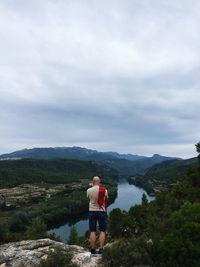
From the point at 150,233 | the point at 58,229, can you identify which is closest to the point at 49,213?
the point at 58,229

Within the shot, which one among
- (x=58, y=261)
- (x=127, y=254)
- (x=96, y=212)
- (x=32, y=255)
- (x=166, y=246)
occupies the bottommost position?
(x=32, y=255)

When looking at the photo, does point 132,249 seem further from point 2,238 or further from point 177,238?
point 2,238

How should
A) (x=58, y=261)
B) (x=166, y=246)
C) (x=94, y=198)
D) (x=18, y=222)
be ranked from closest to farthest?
(x=58, y=261), (x=166, y=246), (x=94, y=198), (x=18, y=222)

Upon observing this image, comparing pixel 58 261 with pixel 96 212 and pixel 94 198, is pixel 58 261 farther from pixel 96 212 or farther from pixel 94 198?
pixel 94 198

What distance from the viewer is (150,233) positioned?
1384 centimetres

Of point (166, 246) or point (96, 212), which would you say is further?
point (96, 212)

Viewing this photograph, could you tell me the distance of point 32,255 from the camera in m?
13.8

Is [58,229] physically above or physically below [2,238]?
below

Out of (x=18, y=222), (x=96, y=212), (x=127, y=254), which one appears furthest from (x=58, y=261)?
(x=18, y=222)

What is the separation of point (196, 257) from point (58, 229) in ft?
257

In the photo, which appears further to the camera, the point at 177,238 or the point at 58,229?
the point at 58,229

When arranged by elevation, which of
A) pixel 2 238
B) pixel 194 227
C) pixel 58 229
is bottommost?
pixel 58 229

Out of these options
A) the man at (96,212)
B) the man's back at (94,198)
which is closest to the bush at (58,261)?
the man at (96,212)

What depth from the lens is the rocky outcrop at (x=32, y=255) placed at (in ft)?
42.4
